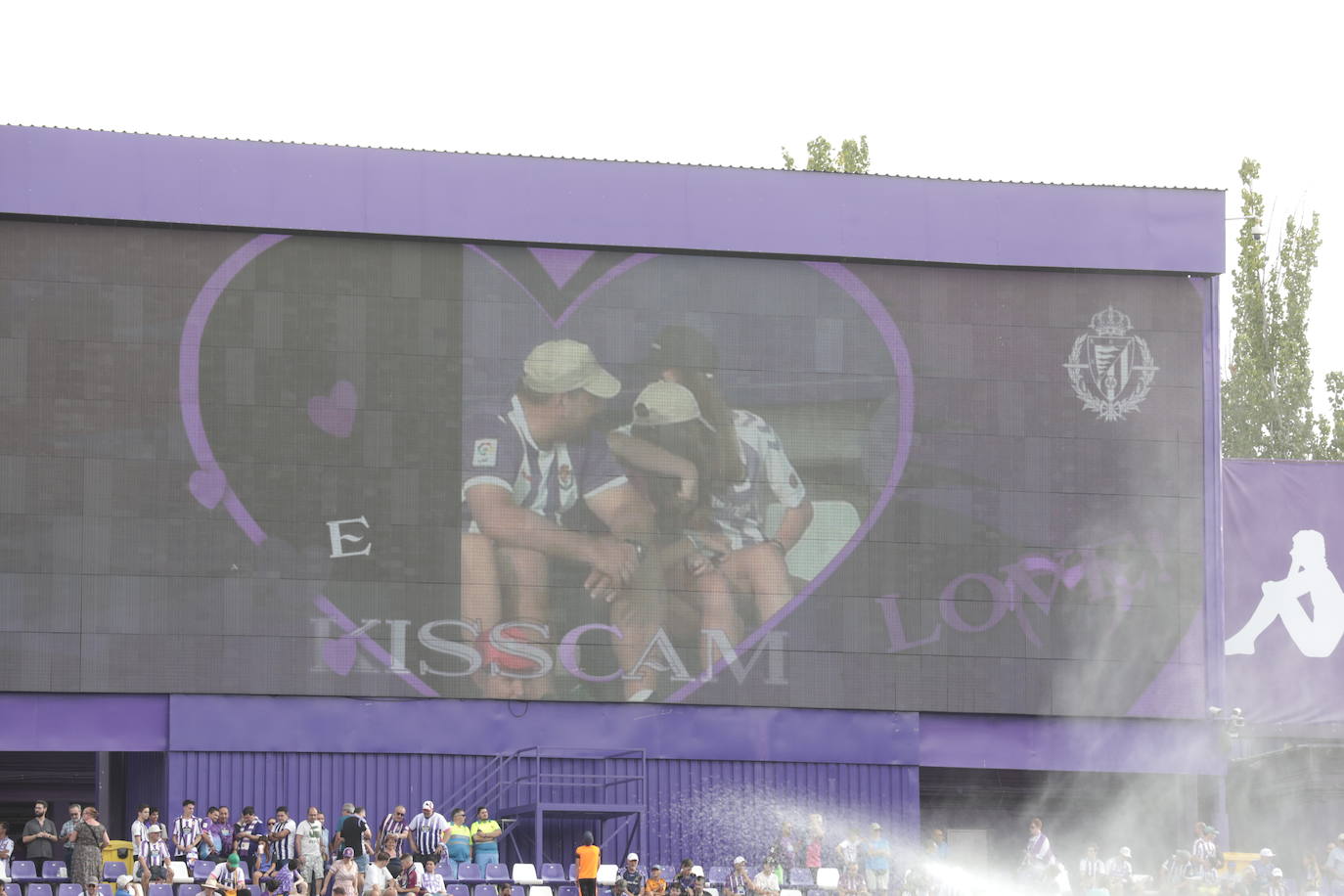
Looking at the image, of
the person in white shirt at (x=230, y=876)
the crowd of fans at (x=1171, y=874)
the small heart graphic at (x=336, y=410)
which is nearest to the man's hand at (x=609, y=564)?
the small heart graphic at (x=336, y=410)

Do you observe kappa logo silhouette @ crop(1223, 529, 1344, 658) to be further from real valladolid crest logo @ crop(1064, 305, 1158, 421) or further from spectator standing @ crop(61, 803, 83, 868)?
spectator standing @ crop(61, 803, 83, 868)

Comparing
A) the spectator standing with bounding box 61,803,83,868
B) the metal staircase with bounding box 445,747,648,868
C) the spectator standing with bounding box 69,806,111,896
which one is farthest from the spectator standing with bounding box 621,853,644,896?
the spectator standing with bounding box 61,803,83,868

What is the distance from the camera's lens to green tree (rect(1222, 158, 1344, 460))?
197ft

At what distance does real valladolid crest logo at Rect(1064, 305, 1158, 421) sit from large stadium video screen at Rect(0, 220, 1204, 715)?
0.06 metres

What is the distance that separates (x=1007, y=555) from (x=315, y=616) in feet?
40.0

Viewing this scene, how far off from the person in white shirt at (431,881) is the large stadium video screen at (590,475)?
5.13 m

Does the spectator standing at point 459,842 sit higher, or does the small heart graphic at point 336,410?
the small heart graphic at point 336,410

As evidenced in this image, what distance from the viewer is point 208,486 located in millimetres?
35906

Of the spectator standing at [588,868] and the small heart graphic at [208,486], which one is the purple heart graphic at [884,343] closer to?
the spectator standing at [588,868]

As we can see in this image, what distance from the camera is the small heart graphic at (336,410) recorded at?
3641 cm

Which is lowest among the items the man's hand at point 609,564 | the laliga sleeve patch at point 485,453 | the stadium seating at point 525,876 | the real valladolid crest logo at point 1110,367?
the stadium seating at point 525,876

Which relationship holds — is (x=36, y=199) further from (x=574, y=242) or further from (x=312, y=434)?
(x=574, y=242)

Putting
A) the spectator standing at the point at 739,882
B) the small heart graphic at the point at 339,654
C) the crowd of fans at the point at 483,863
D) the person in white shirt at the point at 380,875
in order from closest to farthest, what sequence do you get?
the person in white shirt at the point at 380,875 < the crowd of fans at the point at 483,863 < the spectator standing at the point at 739,882 < the small heart graphic at the point at 339,654

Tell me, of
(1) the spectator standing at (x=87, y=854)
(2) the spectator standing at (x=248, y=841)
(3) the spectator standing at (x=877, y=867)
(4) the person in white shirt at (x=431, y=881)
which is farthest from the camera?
(3) the spectator standing at (x=877, y=867)
